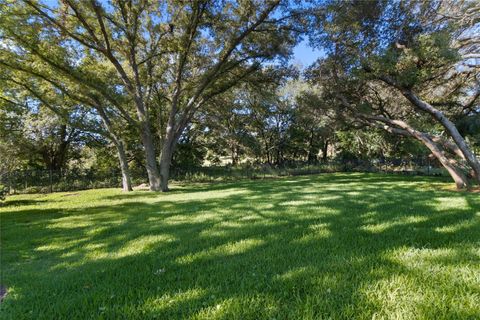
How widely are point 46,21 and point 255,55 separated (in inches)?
344

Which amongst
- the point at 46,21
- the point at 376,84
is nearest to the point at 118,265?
the point at 46,21

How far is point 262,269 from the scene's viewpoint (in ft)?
8.58

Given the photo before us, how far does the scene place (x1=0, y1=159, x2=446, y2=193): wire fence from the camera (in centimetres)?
1747

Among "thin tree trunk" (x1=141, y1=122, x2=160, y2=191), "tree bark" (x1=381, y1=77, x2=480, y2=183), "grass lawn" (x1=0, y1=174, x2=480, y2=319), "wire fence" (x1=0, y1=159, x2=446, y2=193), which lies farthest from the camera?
"wire fence" (x1=0, y1=159, x2=446, y2=193)

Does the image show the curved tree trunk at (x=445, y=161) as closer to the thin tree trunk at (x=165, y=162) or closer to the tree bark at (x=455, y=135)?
the tree bark at (x=455, y=135)

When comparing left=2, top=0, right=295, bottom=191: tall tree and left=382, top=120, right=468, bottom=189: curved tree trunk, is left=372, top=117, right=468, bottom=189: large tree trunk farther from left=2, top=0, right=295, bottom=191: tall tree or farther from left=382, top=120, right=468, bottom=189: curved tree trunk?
left=2, top=0, right=295, bottom=191: tall tree

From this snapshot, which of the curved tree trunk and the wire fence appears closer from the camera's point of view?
the curved tree trunk

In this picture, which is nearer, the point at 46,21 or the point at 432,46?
the point at 432,46

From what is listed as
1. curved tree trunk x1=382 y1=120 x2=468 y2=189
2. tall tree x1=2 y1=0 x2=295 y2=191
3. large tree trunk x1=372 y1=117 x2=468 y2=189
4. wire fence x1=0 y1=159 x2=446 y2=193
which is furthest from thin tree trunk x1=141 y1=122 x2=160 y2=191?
curved tree trunk x1=382 y1=120 x2=468 y2=189

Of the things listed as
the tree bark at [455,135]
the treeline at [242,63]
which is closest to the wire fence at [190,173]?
the treeline at [242,63]

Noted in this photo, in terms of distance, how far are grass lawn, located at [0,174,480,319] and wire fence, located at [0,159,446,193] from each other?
599 inches

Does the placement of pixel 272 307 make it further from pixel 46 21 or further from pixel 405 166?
pixel 405 166

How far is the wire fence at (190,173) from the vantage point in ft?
57.3

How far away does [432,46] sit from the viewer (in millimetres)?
8938
